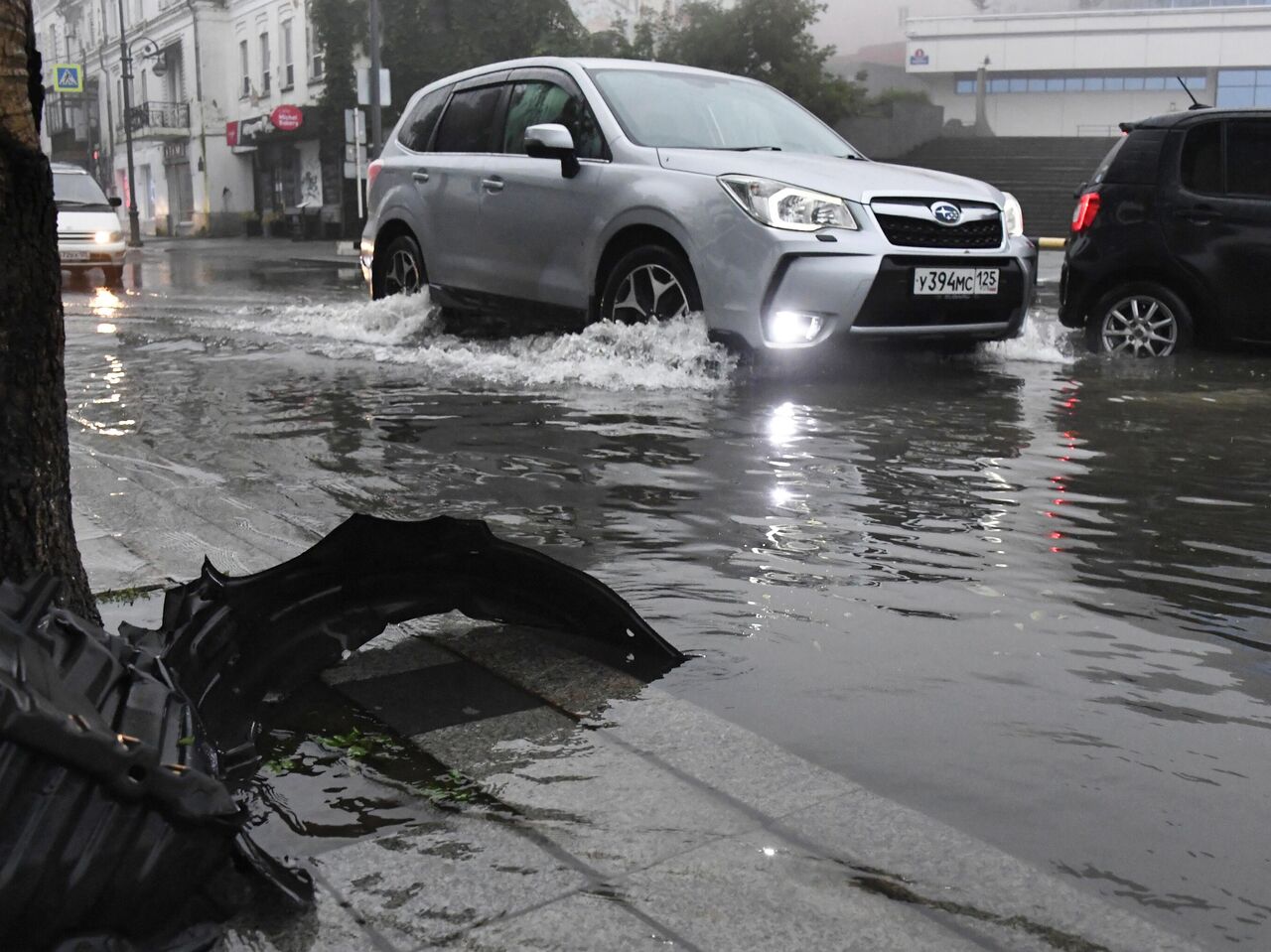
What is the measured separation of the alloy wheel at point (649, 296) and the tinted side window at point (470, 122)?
1.81 meters

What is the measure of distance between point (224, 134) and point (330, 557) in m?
54.4

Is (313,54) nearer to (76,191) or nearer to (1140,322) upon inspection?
(76,191)

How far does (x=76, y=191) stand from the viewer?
20938 millimetres

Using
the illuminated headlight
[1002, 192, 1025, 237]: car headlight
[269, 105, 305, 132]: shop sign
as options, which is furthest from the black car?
[269, 105, 305, 132]: shop sign

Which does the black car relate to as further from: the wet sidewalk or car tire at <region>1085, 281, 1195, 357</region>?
the wet sidewalk

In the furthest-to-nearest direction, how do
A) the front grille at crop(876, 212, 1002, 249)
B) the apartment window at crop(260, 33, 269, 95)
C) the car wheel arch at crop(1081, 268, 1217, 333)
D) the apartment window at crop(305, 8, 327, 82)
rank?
the apartment window at crop(260, 33, 269, 95) → the apartment window at crop(305, 8, 327, 82) → the car wheel arch at crop(1081, 268, 1217, 333) → the front grille at crop(876, 212, 1002, 249)

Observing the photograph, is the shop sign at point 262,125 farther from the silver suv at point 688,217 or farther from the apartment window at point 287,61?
the silver suv at point 688,217

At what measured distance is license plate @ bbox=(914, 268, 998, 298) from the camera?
7.34m

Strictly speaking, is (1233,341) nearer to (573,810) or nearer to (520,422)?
(520,422)

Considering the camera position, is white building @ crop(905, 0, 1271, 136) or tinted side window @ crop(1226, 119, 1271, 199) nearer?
tinted side window @ crop(1226, 119, 1271, 199)

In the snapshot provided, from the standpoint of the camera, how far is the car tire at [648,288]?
7.41 meters

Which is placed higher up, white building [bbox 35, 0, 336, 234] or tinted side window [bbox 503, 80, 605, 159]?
white building [bbox 35, 0, 336, 234]

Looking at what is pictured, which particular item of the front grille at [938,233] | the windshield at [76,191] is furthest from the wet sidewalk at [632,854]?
the windshield at [76,191]

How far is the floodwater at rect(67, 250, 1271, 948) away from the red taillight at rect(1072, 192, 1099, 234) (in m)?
0.91
